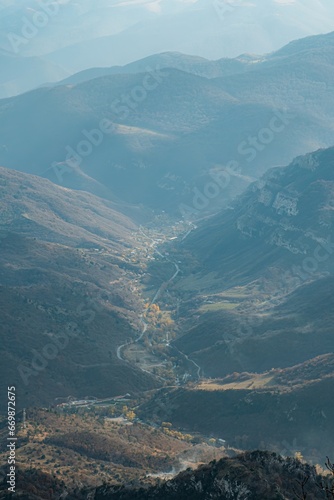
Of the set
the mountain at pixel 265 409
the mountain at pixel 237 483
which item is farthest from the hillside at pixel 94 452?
the mountain at pixel 265 409

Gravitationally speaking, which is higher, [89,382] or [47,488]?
[47,488]

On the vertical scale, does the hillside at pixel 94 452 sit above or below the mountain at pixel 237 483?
below

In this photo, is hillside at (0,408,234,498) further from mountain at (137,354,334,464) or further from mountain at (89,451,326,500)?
mountain at (137,354,334,464)

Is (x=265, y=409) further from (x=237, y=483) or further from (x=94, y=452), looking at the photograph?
(x=237, y=483)

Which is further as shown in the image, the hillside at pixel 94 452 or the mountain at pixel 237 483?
the hillside at pixel 94 452

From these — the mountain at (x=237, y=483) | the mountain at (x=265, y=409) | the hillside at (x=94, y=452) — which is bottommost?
the mountain at (x=265, y=409)

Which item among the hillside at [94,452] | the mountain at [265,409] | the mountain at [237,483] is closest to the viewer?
the mountain at [237,483]

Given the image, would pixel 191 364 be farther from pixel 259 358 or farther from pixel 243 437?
pixel 243 437

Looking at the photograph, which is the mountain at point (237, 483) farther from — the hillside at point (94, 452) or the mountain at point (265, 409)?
the mountain at point (265, 409)

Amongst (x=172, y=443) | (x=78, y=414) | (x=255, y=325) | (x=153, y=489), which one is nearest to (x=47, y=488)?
(x=153, y=489)

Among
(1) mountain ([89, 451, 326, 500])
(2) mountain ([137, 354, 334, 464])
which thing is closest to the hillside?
(1) mountain ([89, 451, 326, 500])

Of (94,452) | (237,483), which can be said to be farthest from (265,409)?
(237,483)
